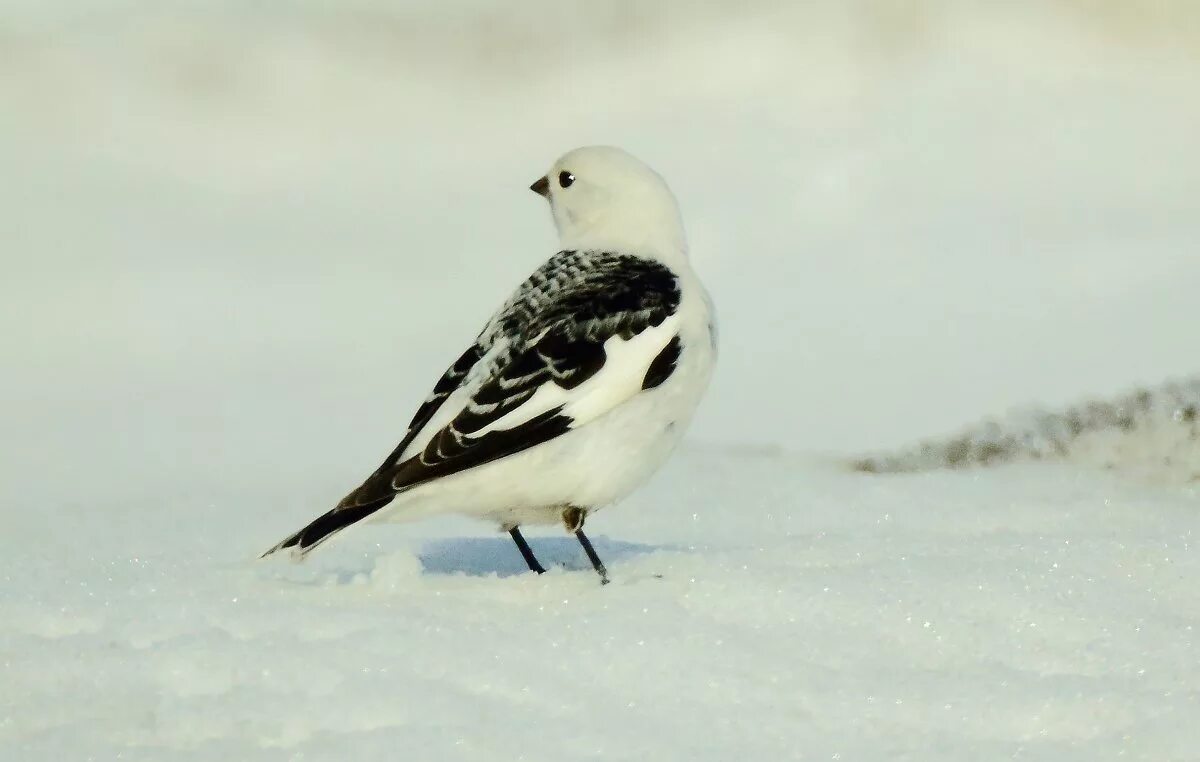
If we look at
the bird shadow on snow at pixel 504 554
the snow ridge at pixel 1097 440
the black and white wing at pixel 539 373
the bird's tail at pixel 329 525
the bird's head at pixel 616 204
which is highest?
the bird's head at pixel 616 204

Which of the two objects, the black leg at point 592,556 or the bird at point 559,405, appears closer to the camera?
the bird at point 559,405

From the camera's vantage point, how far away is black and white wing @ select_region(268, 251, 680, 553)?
394 cm

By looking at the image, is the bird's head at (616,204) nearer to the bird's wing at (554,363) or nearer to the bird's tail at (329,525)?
the bird's wing at (554,363)

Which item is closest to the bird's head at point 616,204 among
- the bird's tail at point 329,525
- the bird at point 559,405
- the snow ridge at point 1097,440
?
the bird at point 559,405

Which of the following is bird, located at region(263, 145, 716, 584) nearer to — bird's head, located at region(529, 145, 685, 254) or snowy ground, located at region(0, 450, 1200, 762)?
bird's head, located at region(529, 145, 685, 254)

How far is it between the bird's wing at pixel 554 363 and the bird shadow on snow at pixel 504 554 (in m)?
0.55

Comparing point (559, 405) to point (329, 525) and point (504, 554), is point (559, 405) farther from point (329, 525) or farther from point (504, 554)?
point (504, 554)

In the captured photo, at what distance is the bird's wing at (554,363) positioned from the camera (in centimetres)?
396

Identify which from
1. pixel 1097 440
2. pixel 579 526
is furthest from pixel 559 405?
pixel 1097 440

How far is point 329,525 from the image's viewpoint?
12.8 ft

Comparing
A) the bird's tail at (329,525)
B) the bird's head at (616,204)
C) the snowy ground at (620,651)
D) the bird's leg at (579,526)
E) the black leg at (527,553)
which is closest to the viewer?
the snowy ground at (620,651)

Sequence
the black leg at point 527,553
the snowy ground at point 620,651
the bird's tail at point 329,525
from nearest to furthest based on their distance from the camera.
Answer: the snowy ground at point 620,651 < the bird's tail at point 329,525 < the black leg at point 527,553

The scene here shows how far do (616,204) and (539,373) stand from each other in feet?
2.77

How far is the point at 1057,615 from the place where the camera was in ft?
12.7
